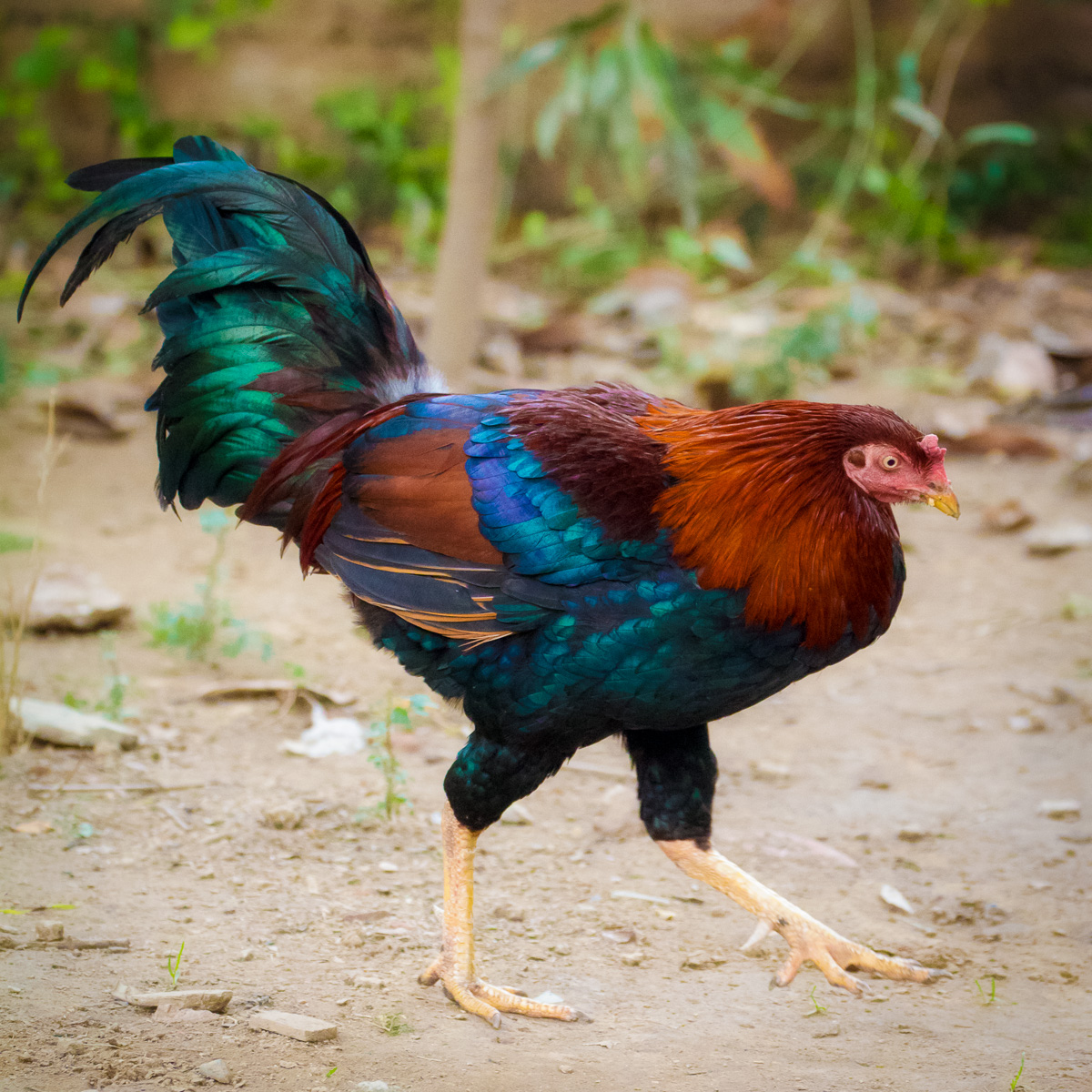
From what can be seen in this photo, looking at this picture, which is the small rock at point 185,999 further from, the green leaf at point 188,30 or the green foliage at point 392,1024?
the green leaf at point 188,30

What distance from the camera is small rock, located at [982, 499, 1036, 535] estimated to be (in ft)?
21.2

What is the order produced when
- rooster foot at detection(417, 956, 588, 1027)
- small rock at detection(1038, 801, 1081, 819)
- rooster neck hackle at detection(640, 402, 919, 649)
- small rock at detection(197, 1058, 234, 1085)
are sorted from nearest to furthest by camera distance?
small rock at detection(197, 1058, 234, 1085) < rooster neck hackle at detection(640, 402, 919, 649) < rooster foot at detection(417, 956, 588, 1027) < small rock at detection(1038, 801, 1081, 819)

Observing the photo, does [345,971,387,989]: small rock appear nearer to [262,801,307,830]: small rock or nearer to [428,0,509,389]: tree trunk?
[262,801,307,830]: small rock

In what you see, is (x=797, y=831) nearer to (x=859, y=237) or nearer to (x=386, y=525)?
(x=386, y=525)

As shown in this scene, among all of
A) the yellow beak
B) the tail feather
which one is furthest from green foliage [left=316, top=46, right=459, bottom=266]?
the yellow beak

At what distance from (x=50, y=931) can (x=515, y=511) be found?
1540 mm

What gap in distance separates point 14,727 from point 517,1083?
2.26 m

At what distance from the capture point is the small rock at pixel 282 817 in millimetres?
3916

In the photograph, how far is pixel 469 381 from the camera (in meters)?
6.93

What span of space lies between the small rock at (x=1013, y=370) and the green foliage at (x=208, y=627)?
5.32m

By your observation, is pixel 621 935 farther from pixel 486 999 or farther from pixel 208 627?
pixel 208 627

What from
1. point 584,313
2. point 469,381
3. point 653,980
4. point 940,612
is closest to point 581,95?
point 469,381

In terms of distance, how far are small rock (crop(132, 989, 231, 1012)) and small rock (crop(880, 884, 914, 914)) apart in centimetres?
202

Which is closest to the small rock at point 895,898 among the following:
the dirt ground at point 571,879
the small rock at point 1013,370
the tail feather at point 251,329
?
the dirt ground at point 571,879
